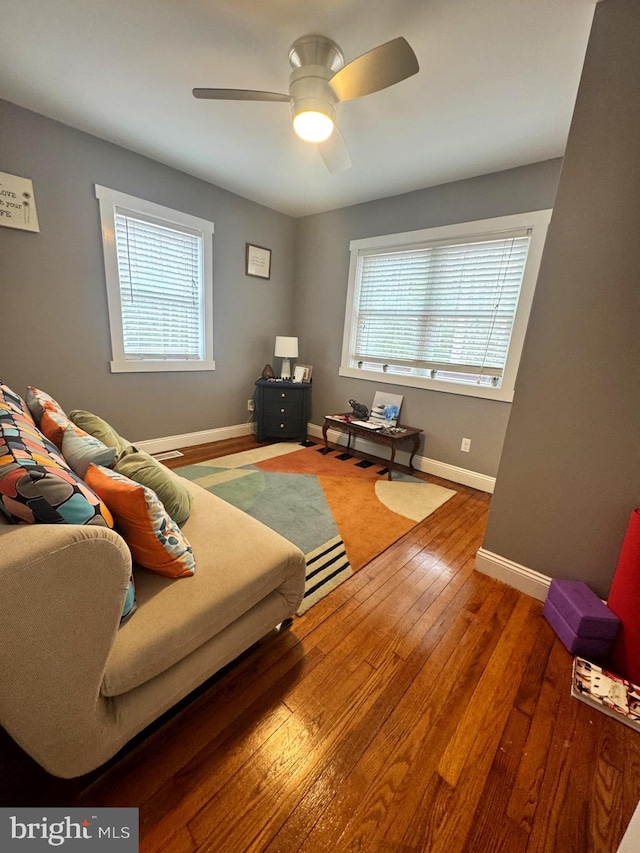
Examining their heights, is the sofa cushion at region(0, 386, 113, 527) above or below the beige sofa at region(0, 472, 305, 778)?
above

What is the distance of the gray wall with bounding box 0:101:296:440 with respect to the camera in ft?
7.77

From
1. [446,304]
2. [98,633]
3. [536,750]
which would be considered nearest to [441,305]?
[446,304]

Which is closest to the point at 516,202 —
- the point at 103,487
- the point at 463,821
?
the point at 103,487

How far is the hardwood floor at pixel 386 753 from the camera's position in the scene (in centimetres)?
87

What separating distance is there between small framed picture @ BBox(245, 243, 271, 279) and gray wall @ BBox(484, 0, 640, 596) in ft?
9.82

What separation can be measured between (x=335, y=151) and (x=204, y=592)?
2394mm

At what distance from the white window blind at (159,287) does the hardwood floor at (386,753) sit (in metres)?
2.84

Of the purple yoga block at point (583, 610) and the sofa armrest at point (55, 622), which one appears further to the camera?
the purple yoga block at point (583, 610)

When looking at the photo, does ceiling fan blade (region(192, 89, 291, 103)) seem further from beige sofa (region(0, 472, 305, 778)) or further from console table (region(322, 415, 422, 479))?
console table (region(322, 415, 422, 479))

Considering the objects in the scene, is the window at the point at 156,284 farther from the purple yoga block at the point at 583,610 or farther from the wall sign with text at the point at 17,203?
the purple yoga block at the point at 583,610

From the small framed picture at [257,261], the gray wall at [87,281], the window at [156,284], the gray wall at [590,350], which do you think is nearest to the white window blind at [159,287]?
the window at [156,284]

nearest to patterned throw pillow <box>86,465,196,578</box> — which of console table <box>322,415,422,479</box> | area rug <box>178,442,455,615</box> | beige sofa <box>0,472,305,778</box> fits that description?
beige sofa <box>0,472,305,778</box>

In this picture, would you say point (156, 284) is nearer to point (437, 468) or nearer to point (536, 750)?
point (437, 468)

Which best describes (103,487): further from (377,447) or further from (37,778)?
(377,447)
